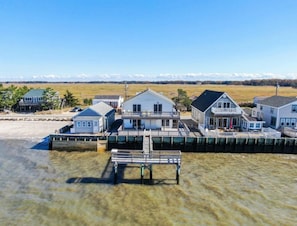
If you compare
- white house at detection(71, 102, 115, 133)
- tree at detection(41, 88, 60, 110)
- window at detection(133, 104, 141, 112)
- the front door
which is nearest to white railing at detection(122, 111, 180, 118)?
window at detection(133, 104, 141, 112)

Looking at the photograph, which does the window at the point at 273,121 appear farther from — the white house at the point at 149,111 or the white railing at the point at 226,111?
the white house at the point at 149,111

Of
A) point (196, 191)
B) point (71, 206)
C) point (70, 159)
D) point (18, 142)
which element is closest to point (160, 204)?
point (196, 191)

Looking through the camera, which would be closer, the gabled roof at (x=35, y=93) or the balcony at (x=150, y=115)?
the balcony at (x=150, y=115)

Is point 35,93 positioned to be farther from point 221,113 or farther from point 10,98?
point 221,113

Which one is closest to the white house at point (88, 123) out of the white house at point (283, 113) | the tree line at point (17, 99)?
the white house at point (283, 113)

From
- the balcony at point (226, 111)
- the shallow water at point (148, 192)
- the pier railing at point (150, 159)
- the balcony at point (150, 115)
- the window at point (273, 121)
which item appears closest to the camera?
the shallow water at point (148, 192)

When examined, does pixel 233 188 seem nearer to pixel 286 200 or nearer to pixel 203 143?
pixel 286 200

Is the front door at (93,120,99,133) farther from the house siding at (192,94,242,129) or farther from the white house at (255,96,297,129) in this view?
the white house at (255,96,297,129)
